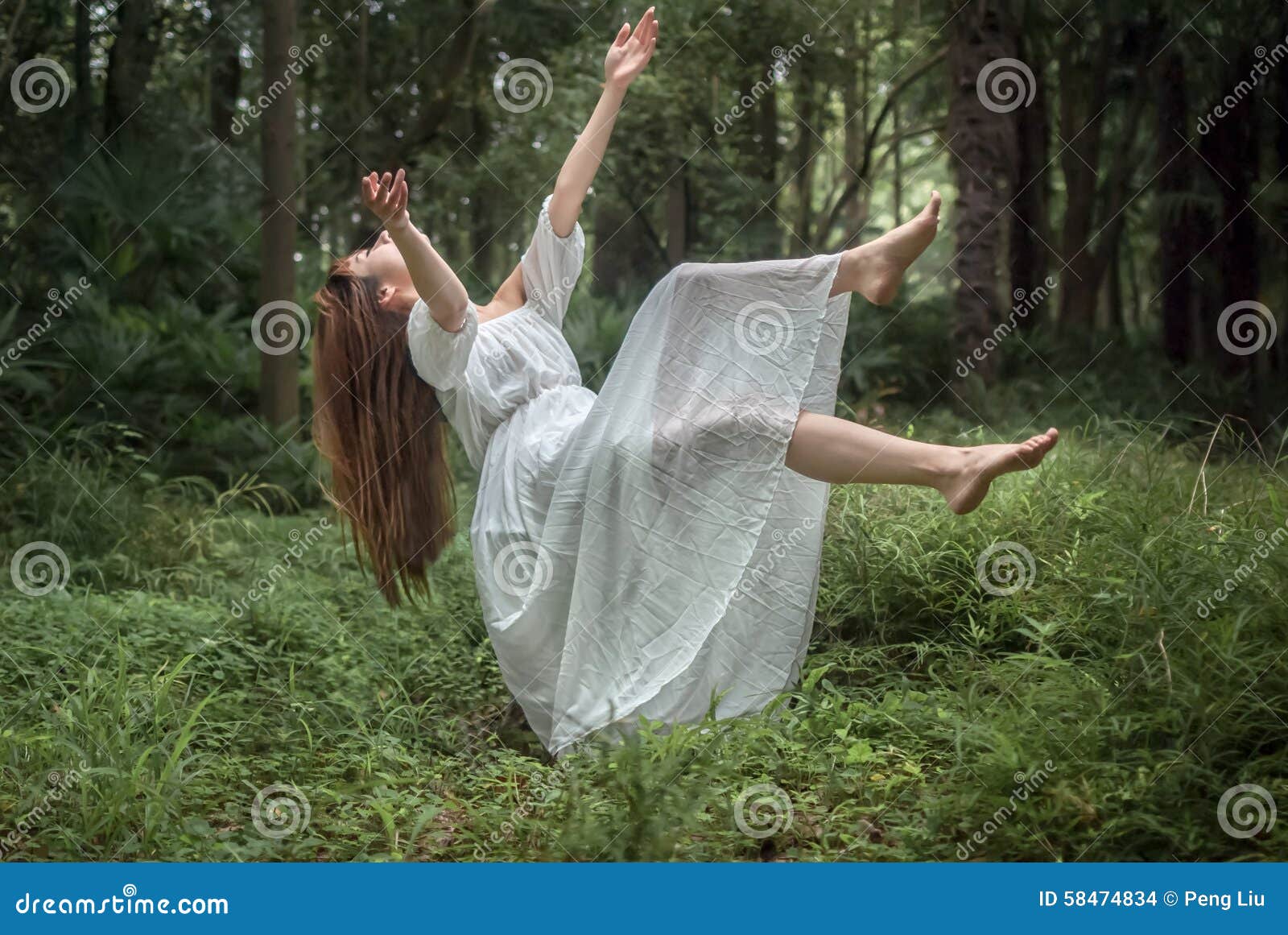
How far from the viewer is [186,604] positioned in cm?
462

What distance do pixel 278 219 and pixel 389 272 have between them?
392cm

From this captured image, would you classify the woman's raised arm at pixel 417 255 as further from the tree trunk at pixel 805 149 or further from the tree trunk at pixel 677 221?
the tree trunk at pixel 677 221

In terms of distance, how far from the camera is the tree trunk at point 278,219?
7281mm

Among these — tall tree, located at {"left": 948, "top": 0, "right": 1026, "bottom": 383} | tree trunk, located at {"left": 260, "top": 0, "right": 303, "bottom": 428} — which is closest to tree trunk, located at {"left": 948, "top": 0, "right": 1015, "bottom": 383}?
tall tree, located at {"left": 948, "top": 0, "right": 1026, "bottom": 383}

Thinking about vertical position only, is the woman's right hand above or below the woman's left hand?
below

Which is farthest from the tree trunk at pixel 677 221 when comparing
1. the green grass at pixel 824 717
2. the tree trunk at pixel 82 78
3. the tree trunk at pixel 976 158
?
the green grass at pixel 824 717

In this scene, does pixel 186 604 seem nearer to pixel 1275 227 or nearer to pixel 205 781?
pixel 205 781

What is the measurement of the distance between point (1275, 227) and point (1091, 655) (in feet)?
25.5

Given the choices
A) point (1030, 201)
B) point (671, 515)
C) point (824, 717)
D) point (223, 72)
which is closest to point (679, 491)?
point (671, 515)

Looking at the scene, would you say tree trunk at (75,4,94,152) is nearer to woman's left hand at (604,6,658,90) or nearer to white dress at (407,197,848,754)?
woman's left hand at (604,6,658,90)

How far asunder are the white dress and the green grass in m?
0.22

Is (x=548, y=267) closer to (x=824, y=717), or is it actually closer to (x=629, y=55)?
(x=629, y=55)

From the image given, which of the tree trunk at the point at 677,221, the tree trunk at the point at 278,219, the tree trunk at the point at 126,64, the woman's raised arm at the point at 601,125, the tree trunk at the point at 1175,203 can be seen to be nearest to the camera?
the woman's raised arm at the point at 601,125

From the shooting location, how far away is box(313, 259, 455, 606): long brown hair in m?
3.83
